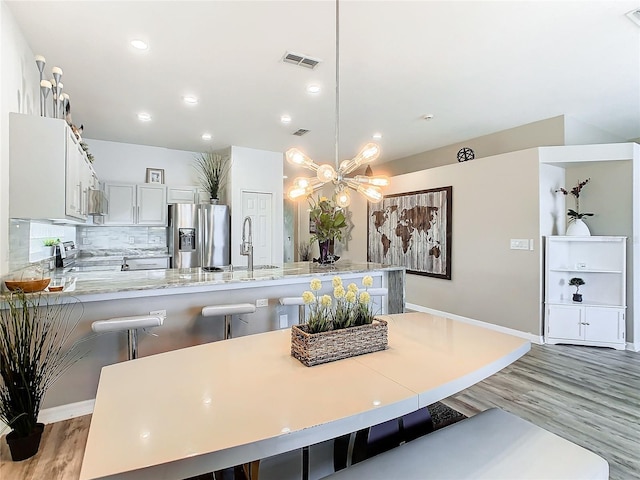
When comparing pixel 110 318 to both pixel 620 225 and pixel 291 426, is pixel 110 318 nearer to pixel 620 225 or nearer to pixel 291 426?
pixel 291 426

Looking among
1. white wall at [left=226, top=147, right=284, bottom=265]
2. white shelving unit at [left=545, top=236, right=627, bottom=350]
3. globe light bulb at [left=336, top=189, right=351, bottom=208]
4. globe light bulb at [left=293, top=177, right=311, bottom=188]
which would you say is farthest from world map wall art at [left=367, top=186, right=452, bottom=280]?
globe light bulb at [left=293, top=177, right=311, bottom=188]

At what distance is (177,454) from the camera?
3.02 feet

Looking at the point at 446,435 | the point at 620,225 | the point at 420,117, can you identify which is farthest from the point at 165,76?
the point at 620,225

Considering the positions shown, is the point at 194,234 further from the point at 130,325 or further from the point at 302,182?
the point at 302,182

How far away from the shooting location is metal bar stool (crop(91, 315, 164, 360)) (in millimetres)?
2318

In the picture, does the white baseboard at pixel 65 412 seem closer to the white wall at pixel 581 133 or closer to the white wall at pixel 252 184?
the white wall at pixel 252 184

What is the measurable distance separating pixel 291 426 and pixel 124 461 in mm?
448

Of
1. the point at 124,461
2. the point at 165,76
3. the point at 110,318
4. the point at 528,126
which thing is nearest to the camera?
the point at 124,461

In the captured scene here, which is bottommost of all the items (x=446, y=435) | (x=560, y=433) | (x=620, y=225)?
(x=560, y=433)

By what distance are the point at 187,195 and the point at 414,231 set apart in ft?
13.1

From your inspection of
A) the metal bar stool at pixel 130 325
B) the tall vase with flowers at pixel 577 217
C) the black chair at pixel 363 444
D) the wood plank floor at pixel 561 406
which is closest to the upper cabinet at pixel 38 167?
the metal bar stool at pixel 130 325

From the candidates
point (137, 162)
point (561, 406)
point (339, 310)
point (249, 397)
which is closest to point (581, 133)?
point (561, 406)

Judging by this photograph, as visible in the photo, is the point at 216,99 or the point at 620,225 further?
the point at 620,225

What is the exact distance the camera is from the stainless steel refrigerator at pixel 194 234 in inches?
222
